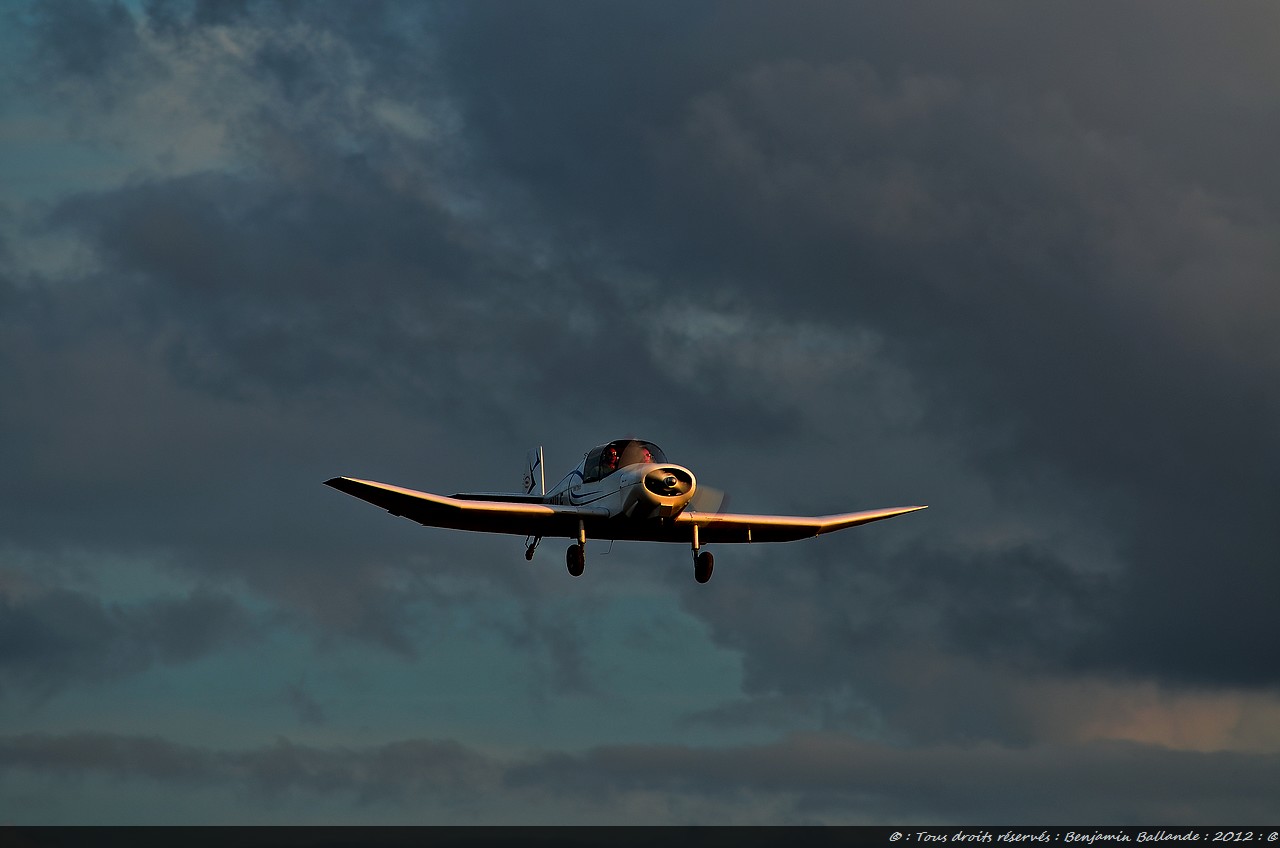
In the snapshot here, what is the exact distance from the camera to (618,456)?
52125 millimetres

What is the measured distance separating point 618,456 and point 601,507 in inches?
62.4

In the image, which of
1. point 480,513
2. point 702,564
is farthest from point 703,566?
point 480,513

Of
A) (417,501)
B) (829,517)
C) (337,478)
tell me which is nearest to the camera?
(337,478)

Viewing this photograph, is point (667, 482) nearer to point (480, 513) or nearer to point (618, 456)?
point (618, 456)

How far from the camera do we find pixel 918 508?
59.3 meters

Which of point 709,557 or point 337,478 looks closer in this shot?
point 337,478

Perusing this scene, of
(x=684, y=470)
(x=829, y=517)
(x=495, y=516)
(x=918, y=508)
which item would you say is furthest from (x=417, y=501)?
(x=918, y=508)

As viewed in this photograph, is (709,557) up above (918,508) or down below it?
below

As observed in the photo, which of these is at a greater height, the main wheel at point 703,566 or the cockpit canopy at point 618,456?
the cockpit canopy at point 618,456

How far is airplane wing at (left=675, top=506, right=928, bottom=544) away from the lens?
174 feet

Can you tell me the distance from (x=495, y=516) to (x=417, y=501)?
2.54 metres

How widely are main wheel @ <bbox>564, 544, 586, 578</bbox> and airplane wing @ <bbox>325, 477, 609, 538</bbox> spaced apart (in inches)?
32.6

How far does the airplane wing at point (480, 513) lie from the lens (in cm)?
4972

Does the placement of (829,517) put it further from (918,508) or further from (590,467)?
(590,467)
